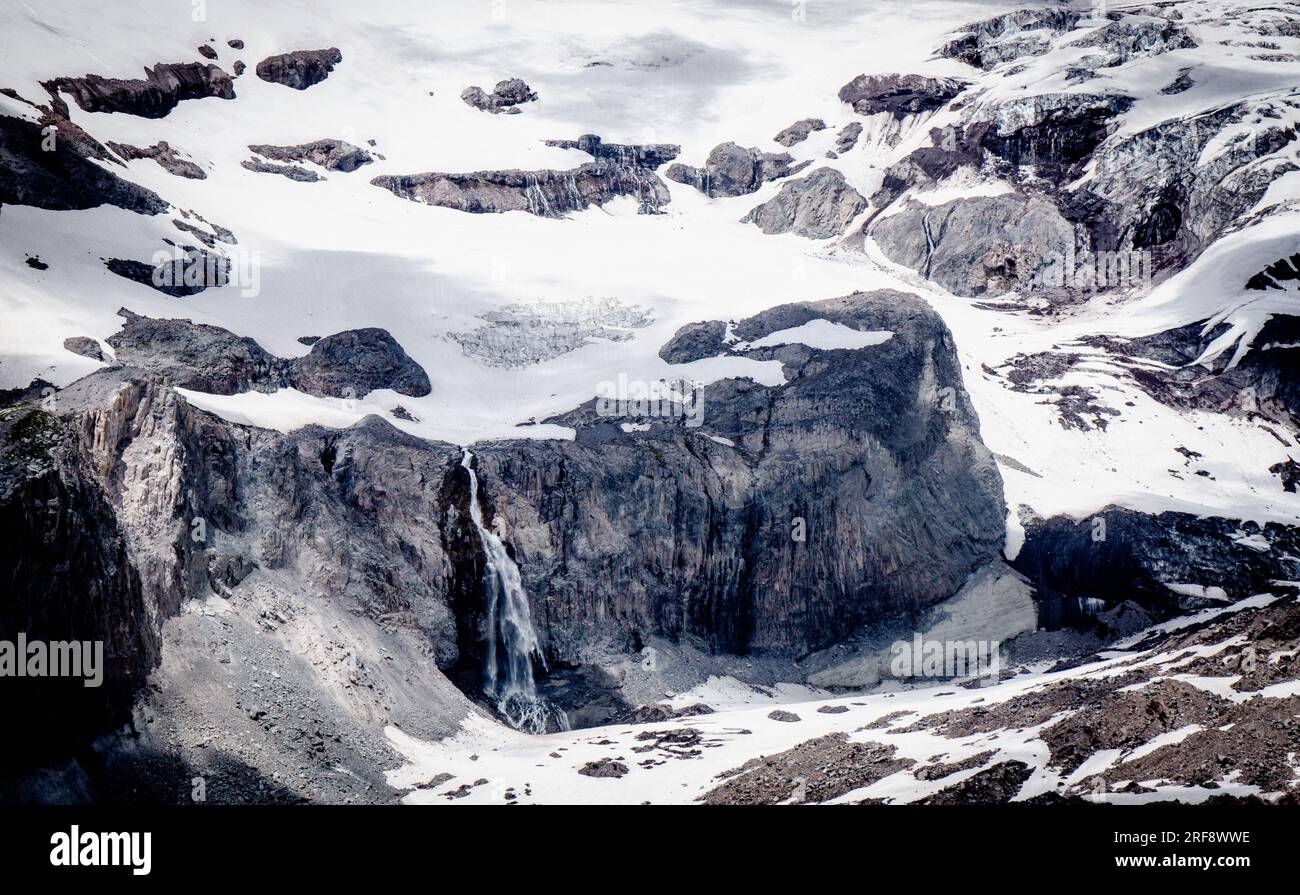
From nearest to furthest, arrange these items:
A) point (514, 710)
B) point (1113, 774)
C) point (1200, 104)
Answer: point (1113, 774), point (514, 710), point (1200, 104)

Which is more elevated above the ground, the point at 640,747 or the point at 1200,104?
the point at 1200,104

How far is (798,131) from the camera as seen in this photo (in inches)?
5743

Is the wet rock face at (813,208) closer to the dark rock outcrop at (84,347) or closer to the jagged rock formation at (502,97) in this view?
the jagged rock formation at (502,97)

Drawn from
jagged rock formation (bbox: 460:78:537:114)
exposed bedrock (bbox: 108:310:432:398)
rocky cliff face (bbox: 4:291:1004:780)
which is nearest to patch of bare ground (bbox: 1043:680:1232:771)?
rocky cliff face (bbox: 4:291:1004:780)

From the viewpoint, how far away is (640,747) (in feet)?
160

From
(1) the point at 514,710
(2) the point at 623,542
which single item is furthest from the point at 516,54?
(1) the point at 514,710

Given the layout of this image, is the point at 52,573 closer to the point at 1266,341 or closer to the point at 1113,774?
the point at 1113,774

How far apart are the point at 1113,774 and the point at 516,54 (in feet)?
462

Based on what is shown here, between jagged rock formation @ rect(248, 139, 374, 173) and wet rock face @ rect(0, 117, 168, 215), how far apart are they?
29175mm

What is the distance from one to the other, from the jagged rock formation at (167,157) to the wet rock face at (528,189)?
806 inches

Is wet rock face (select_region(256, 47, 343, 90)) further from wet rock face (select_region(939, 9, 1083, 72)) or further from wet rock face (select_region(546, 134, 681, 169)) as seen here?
wet rock face (select_region(939, 9, 1083, 72))

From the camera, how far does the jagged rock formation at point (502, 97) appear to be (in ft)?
461

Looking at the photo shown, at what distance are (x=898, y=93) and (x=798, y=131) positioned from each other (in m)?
13.4

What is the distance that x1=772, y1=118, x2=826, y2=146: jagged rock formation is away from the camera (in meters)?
145
